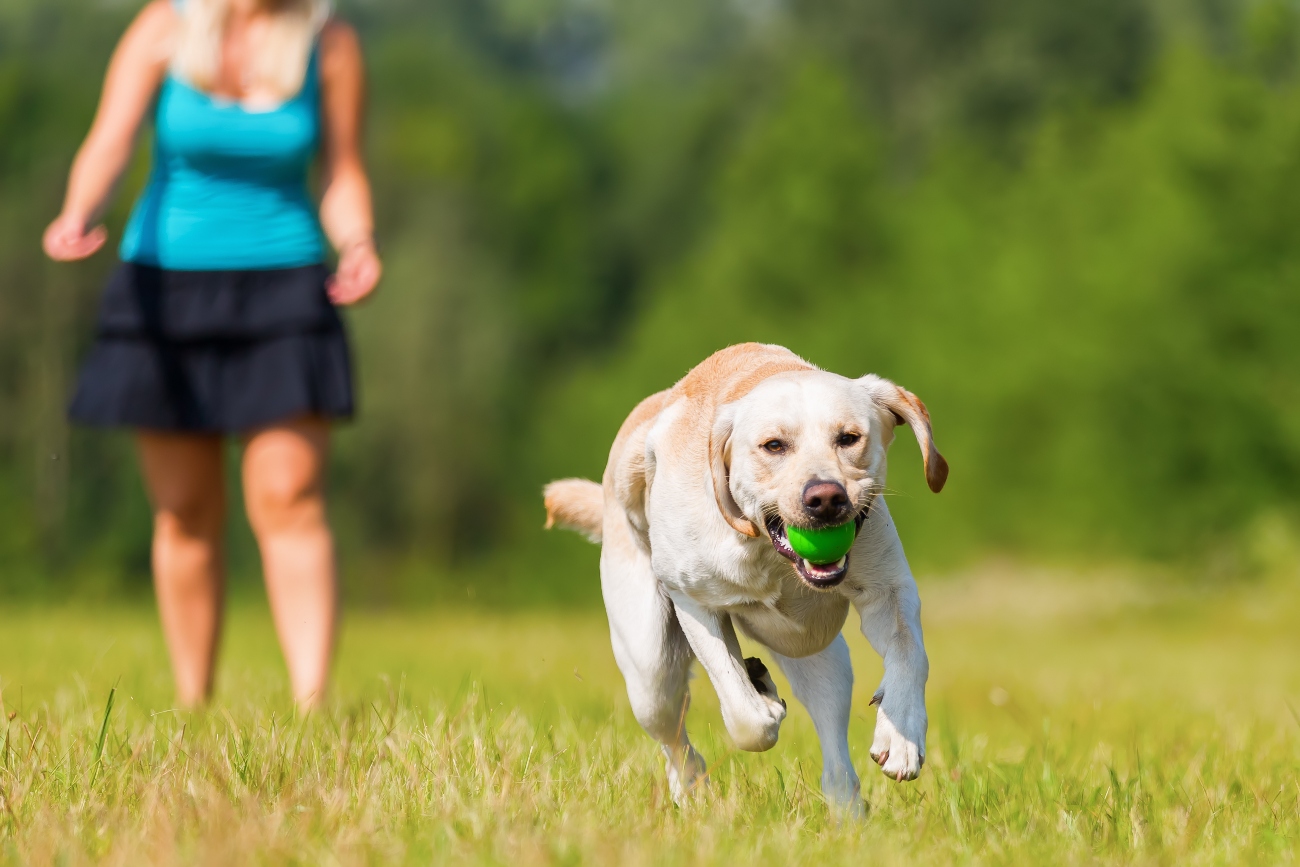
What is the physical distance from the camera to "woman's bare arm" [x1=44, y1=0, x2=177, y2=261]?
509 centimetres

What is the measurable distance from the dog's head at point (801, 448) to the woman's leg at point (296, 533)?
2.13 m

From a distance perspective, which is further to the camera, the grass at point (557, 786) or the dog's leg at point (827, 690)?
the dog's leg at point (827, 690)

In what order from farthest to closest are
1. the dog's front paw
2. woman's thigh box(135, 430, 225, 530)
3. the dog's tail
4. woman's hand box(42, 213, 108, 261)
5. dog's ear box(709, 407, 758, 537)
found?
woman's thigh box(135, 430, 225, 530) < woman's hand box(42, 213, 108, 261) < the dog's tail < dog's ear box(709, 407, 758, 537) < the dog's front paw

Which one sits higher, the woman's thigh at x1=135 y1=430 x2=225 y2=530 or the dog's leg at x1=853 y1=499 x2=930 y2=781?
the dog's leg at x1=853 y1=499 x2=930 y2=781

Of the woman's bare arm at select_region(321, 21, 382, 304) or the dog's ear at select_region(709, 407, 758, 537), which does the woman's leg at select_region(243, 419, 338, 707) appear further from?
the dog's ear at select_region(709, 407, 758, 537)

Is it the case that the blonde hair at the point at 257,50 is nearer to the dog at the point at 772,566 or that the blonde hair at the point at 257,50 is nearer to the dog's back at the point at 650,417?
the dog's back at the point at 650,417

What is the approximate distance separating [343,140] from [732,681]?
2.76 meters

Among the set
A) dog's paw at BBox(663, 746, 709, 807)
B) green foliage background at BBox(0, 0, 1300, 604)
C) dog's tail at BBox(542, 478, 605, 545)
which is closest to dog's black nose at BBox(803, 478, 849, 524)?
dog's paw at BBox(663, 746, 709, 807)

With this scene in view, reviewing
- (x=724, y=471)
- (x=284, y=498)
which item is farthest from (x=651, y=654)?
(x=284, y=498)

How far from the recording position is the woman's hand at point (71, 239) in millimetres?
4871

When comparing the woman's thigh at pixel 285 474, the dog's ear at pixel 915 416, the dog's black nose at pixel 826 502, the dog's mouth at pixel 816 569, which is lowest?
the woman's thigh at pixel 285 474

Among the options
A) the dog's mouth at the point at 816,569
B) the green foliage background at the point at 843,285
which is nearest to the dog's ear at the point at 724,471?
the dog's mouth at the point at 816,569

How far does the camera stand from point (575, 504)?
13.9 ft

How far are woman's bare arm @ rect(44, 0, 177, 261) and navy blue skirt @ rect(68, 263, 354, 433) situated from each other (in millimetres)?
262
